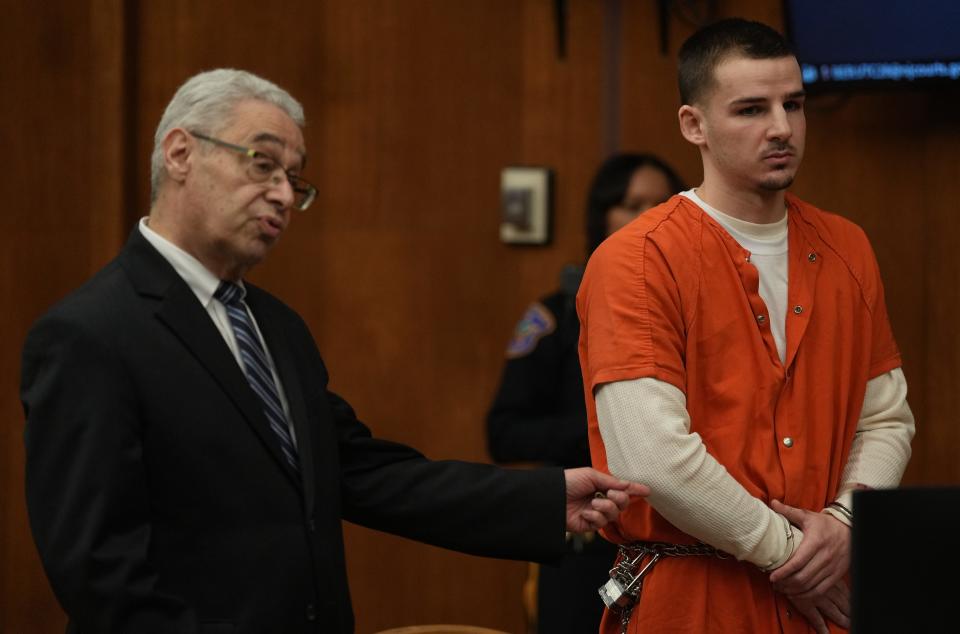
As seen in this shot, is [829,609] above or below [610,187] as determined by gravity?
below

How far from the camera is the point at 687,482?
5.86ft

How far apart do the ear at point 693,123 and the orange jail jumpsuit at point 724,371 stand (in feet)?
0.52

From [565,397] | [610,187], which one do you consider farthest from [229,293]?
[610,187]

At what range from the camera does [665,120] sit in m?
3.55

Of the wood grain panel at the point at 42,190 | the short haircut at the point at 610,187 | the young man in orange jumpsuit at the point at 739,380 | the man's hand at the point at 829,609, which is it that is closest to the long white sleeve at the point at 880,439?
the young man in orange jumpsuit at the point at 739,380

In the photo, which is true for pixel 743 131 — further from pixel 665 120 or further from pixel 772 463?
pixel 665 120

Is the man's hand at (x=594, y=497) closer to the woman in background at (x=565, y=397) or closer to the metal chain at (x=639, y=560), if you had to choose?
the metal chain at (x=639, y=560)

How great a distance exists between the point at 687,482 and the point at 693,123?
25.2 inches

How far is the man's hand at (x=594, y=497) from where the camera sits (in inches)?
72.7

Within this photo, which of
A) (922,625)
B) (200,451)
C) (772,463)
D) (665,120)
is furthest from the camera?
Answer: (665,120)

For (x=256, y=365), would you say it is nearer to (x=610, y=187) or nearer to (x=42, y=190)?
(x=610, y=187)

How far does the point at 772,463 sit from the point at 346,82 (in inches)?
89.4

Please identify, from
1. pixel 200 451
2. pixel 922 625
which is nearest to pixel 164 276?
pixel 200 451

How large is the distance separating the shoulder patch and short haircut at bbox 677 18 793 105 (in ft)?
3.45
